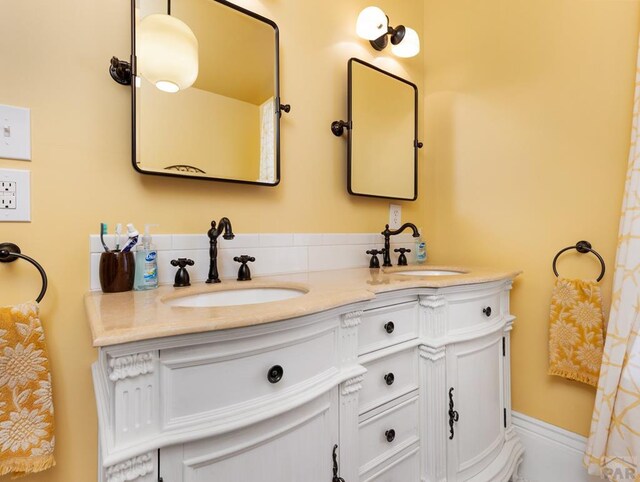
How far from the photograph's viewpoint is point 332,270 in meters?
1.39

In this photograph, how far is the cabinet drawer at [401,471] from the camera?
37.6 inches

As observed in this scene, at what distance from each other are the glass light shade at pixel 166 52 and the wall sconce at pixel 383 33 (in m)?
0.84

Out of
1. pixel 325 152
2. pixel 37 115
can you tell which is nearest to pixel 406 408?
pixel 325 152

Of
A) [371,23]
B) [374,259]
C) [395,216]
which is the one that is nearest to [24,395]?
[374,259]

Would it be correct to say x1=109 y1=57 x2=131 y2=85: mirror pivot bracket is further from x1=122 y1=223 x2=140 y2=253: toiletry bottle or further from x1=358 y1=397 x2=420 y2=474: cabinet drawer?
x1=358 y1=397 x2=420 y2=474: cabinet drawer

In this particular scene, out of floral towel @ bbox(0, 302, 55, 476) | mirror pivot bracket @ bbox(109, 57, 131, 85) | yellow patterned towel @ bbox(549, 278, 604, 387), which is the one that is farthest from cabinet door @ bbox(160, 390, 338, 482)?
yellow patterned towel @ bbox(549, 278, 604, 387)

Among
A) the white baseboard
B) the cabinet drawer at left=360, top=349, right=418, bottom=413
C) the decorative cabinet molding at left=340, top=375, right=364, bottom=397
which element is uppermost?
the decorative cabinet molding at left=340, top=375, right=364, bottom=397

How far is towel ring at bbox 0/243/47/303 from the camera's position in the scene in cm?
78

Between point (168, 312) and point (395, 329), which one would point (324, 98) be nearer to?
point (395, 329)

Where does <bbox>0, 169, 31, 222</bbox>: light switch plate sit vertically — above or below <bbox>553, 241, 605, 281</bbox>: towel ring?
above

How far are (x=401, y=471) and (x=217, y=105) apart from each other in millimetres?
1346

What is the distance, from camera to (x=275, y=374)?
0.64 m

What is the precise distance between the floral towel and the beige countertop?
14 cm

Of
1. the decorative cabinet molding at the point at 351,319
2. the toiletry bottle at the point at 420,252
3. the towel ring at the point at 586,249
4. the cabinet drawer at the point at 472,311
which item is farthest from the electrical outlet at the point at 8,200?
the towel ring at the point at 586,249
